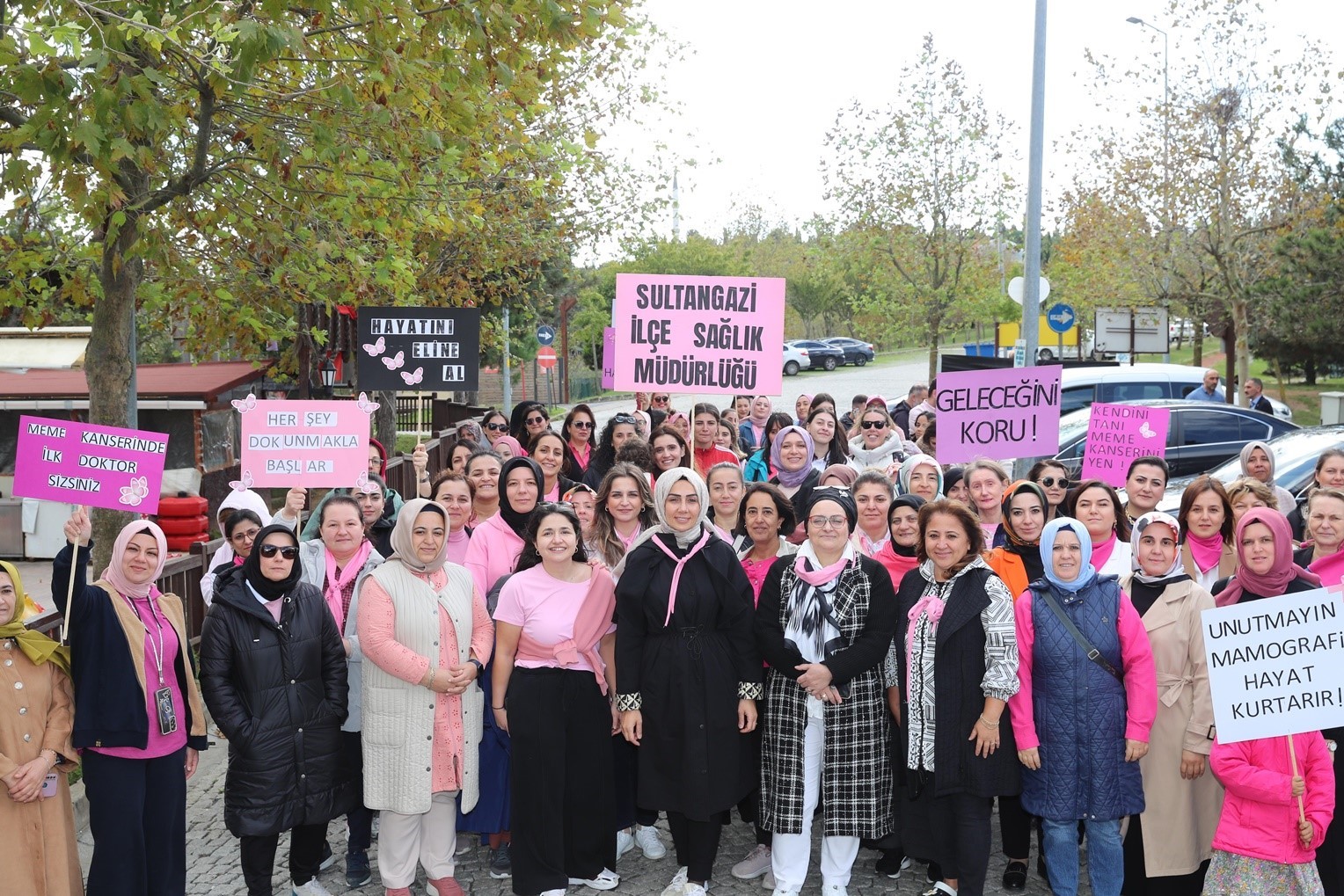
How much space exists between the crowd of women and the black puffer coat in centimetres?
1

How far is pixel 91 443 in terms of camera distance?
602 cm

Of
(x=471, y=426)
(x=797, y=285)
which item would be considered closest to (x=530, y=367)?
(x=797, y=285)

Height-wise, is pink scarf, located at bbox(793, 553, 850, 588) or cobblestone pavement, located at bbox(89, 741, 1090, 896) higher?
pink scarf, located at bbox(793, 553, 850, 588)

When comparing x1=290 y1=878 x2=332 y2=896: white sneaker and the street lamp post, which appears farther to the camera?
the street lamp post

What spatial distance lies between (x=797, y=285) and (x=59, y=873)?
63.9m

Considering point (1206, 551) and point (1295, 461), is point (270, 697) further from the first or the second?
point (1295, 461)

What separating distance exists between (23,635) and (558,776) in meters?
2.40

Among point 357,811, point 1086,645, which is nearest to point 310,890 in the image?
point 357,811

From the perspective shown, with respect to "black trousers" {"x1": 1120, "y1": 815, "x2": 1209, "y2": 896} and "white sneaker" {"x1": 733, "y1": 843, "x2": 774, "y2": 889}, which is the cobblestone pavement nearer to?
"white sneaker" {"x1": 733, "y1": 843, "x2": 774, "y2": 889}

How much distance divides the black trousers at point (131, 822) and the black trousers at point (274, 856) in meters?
0.36

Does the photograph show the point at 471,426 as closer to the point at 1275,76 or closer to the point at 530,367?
the point at 1275,76

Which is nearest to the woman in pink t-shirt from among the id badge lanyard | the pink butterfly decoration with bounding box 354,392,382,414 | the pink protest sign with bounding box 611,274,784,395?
the id badge lanyard

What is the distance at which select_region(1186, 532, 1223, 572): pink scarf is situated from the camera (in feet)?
21.3

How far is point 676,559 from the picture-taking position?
577 centimetres
